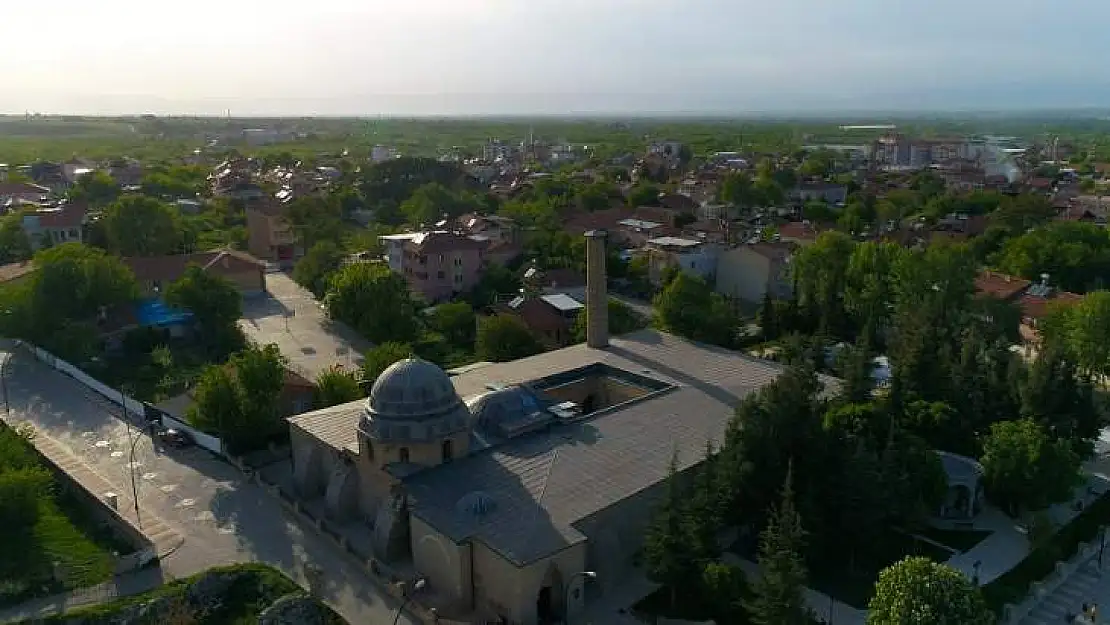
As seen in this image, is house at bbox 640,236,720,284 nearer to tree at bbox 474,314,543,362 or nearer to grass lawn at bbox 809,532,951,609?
tree at bbox 474,314,543,362

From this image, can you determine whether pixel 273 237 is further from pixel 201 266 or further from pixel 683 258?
pixel 683 258

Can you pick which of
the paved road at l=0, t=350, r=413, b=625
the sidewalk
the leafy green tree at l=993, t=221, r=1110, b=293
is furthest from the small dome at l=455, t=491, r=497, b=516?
the leafy green tree at l=993, t=221, r=1110, b=293

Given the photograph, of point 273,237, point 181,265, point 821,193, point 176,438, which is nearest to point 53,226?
point 273,237

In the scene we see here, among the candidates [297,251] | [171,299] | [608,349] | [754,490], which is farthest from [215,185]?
[754,490]

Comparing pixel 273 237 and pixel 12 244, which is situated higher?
pixel 12 244

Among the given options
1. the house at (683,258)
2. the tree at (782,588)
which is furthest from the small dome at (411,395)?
the house at (683,258)
